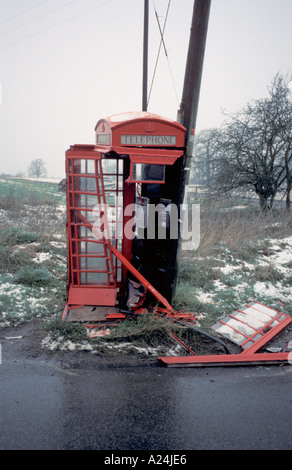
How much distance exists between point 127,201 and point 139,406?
2.96 meters

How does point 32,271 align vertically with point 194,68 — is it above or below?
below

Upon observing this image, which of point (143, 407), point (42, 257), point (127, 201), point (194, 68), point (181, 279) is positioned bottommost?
point (143, 407)

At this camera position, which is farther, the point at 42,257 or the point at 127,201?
the point at 42,257

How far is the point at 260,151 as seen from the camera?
53.5 ft

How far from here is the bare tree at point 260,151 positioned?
15.6 metres

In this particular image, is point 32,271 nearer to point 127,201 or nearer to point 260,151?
point 127,201

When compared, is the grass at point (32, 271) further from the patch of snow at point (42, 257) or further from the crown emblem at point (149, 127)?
the crown emblem at point (149, 127)

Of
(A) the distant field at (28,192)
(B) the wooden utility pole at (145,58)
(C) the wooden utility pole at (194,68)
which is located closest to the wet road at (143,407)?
(C) the wooden utility pole at (194,68)

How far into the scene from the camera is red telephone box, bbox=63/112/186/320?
14.5ft

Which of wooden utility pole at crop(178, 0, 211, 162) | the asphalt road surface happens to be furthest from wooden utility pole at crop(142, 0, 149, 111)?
the asphalt road surface

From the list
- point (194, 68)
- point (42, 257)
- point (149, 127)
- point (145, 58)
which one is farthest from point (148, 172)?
point (145, 58)
